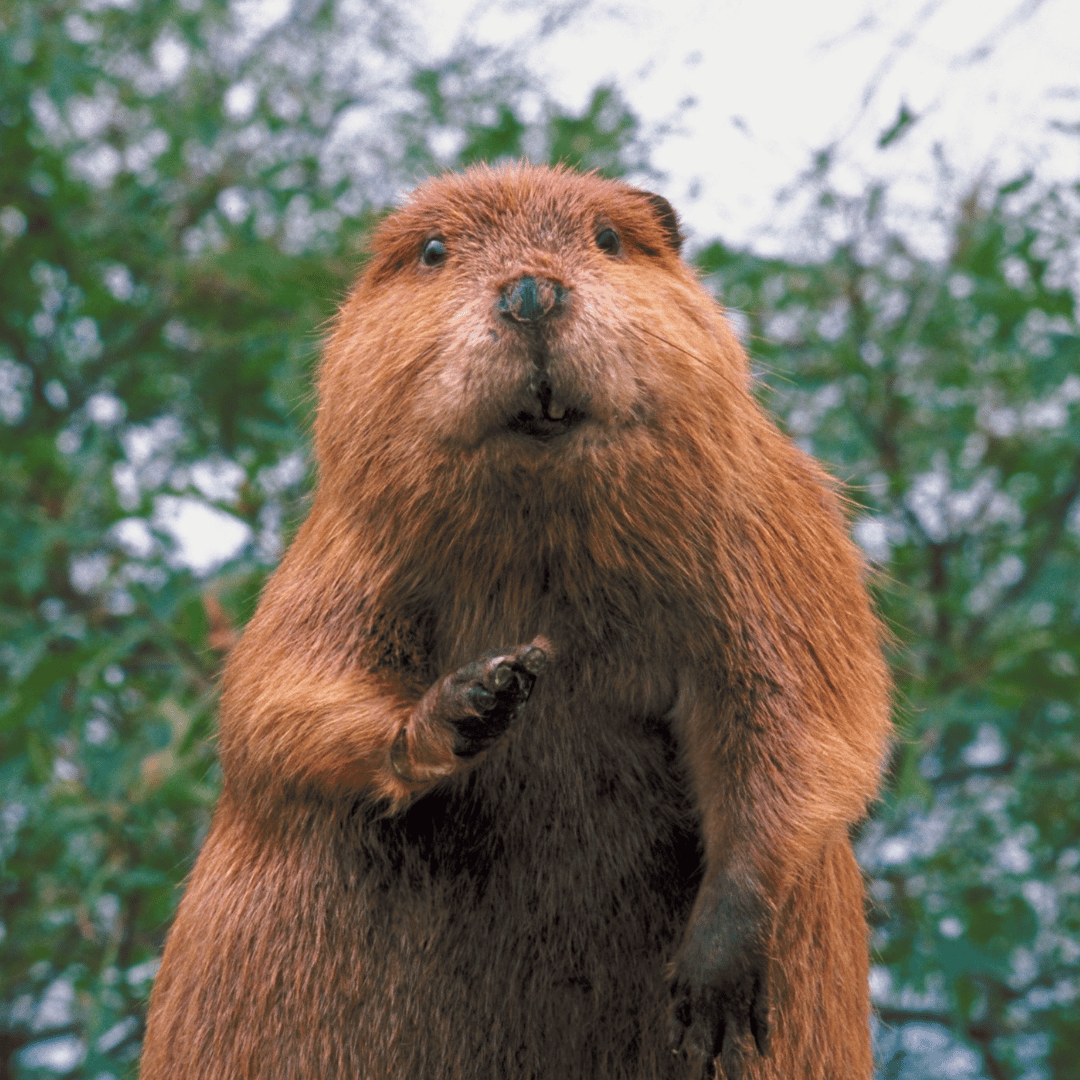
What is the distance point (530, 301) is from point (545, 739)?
562mm

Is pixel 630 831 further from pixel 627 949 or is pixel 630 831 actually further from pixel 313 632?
pixel 313 632

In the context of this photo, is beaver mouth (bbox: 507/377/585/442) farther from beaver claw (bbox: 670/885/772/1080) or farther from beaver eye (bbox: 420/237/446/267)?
beaver claw (bbox: 670/885/772/1080)

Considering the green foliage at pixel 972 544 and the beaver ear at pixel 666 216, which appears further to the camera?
the green foliage at pixel 972 544

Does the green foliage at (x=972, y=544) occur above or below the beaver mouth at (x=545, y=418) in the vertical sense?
above

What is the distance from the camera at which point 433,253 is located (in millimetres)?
1669

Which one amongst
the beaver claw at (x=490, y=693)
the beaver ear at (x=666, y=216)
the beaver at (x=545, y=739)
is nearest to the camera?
the beaver claw at (x=490, y=693)

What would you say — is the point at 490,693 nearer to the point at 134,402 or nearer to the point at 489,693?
the point at 489,693

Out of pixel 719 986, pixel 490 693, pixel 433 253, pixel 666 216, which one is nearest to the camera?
pixel 490 693

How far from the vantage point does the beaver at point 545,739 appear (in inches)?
56.7

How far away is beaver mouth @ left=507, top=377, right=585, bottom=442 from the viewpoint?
1.36 m

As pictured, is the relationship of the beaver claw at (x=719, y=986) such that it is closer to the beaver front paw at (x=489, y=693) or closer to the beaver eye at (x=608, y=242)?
the beaver front paw at (x=489, y=693)

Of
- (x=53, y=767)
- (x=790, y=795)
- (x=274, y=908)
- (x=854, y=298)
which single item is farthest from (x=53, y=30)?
(x=790, y=795)

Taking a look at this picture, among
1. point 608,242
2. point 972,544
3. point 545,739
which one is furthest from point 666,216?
point 972,544

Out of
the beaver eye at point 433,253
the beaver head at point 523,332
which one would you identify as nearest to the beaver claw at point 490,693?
the beaver head at point 523,332
